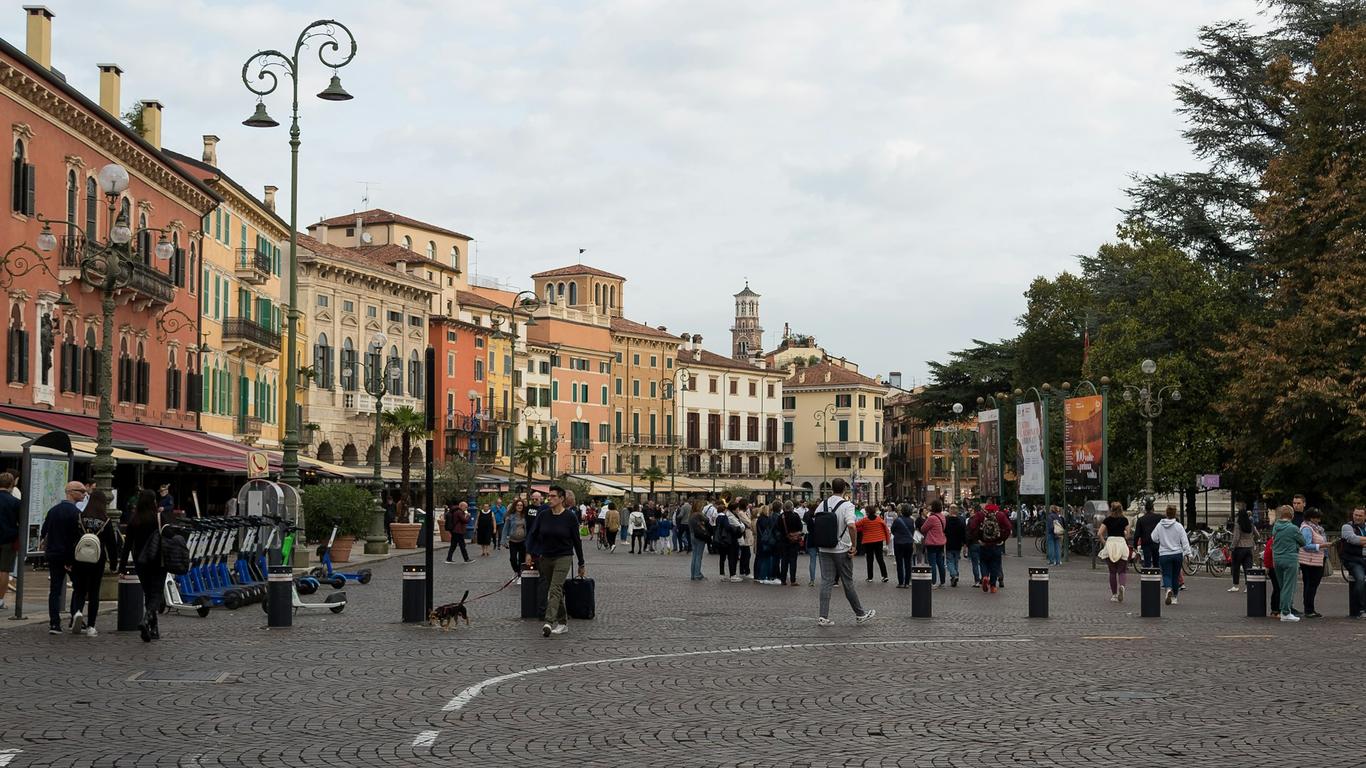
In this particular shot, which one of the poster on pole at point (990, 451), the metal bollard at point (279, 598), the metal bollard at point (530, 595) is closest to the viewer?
the metal bollard at point (279, 598)

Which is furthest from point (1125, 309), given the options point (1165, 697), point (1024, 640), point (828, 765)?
point (828, 765)

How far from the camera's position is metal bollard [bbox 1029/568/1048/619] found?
21422 mm

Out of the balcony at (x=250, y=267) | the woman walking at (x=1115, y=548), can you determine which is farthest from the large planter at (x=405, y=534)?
the woman walking at (x=1115, y=548)

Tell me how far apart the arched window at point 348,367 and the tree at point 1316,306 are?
1959 inches

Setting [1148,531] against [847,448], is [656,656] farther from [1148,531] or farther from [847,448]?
[847,448]

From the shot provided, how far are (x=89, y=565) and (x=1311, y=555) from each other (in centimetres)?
1457

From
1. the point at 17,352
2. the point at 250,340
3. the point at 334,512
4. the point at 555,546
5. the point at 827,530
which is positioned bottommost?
the point at 334,512

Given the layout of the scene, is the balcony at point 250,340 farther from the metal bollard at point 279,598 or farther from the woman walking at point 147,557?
the woman walking at point 147,557

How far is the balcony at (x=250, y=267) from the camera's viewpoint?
60.4 meters

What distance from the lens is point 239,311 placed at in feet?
197

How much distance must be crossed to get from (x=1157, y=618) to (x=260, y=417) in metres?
47.2

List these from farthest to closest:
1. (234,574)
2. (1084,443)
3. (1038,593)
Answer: (1084,443) → (234,574) → (1038,593)

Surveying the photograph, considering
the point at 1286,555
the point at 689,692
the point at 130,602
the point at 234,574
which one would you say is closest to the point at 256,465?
the point at 234,574

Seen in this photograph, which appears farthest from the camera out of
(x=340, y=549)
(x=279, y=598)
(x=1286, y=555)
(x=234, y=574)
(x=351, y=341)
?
(x=351, y=341)
